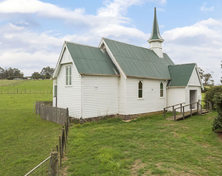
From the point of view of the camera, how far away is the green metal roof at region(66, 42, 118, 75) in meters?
16.2

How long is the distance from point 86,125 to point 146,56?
1162 cm

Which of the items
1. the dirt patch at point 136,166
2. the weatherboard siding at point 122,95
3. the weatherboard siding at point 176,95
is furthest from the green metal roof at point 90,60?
the dirt patch at point 136,166

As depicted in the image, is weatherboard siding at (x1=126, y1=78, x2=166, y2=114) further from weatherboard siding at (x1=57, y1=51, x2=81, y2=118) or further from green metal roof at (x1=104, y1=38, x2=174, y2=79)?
weatherboard siding at (x1=57, y1=51, x2=81, y2=118)

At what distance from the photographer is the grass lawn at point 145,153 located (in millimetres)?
7062

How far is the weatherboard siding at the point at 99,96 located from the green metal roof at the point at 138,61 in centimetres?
196

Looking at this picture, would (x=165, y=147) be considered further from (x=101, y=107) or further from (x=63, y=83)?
(x=63, y=83)

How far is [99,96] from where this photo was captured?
16.6 m

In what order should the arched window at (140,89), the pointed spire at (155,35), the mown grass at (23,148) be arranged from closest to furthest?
the mown grass at (23,148) → the arched window at (140,89) → the pointed spire at (155,35)

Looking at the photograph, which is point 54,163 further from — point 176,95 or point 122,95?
point 176,95

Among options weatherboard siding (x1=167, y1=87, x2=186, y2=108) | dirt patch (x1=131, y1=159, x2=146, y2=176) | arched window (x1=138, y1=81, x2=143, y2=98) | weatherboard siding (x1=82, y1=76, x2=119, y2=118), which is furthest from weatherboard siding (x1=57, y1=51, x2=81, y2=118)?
Result: weatherboard siding (x1=167, y1=87, x2=186, y2=108)

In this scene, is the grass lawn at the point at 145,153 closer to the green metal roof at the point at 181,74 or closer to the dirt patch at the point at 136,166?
the dirt patch at the point at 136,166

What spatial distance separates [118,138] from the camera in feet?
36.8

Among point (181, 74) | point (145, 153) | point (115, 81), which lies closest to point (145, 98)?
point (115, 81)

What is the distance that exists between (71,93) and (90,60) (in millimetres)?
3354
